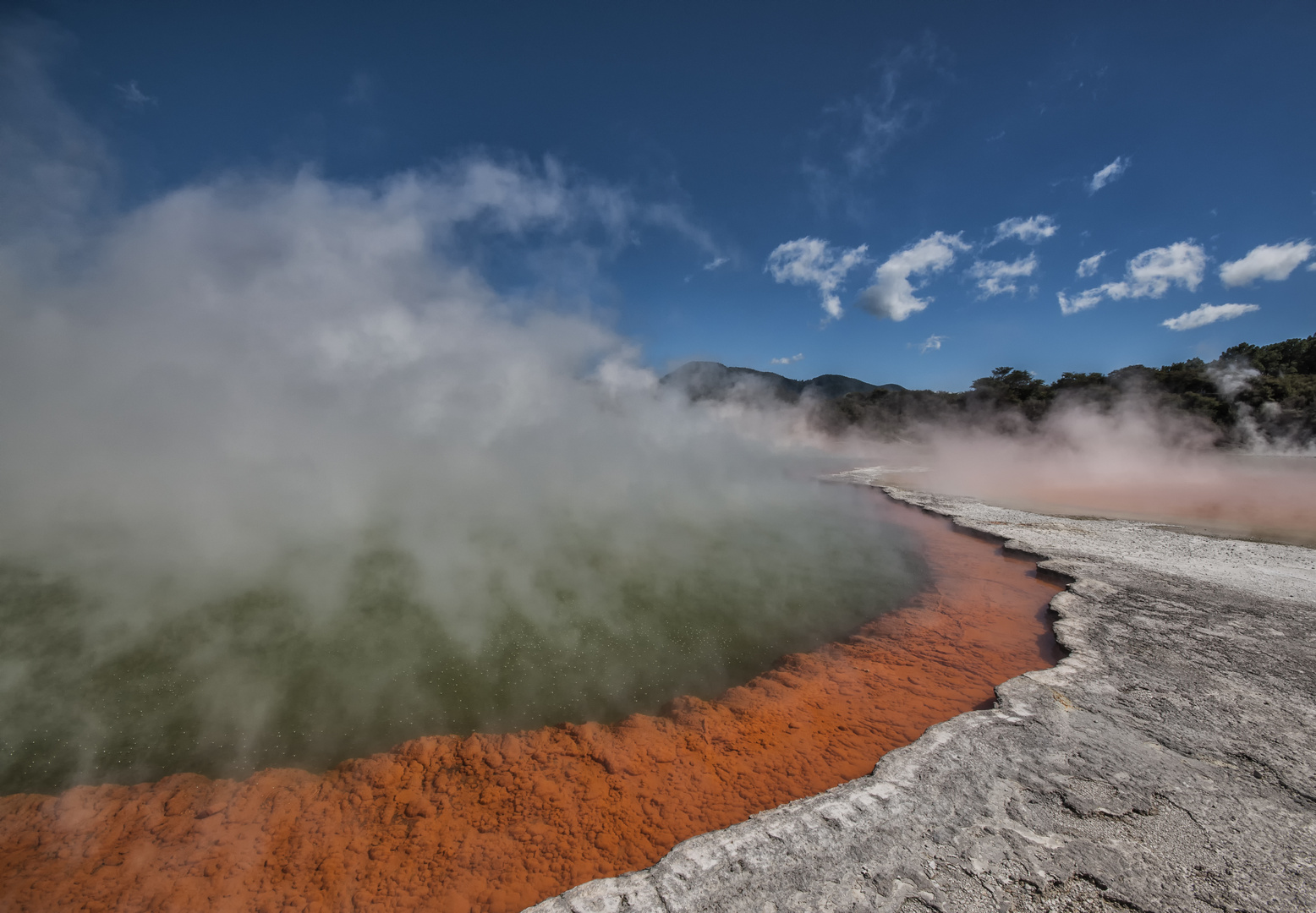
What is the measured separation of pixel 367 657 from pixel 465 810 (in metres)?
1.95

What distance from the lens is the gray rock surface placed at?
183 centimetres

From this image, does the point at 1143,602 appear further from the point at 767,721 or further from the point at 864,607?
the point at 767,721

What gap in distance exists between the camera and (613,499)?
1033cm

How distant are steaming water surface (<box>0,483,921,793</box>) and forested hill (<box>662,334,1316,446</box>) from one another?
889 inches

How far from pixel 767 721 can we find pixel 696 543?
167 inches

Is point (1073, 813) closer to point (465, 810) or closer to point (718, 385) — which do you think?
point (465, 810)

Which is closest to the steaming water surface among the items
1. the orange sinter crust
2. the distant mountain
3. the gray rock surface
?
the orange sinter crust

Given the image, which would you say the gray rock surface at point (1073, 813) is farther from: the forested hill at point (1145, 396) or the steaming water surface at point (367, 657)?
the forested hill at point (1145, 396)

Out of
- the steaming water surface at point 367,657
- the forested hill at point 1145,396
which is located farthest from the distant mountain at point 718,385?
the steaming water surface at point 367,657

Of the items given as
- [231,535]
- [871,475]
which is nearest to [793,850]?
[231,535]

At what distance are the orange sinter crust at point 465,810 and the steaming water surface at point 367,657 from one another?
0.87 ft

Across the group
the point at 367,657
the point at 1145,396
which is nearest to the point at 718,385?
the point at 1145,396

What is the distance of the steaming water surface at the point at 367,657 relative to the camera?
318cm

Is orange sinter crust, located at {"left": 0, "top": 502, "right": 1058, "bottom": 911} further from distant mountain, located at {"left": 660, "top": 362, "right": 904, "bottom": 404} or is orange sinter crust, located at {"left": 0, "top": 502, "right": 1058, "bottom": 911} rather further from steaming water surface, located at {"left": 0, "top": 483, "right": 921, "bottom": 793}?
distant mountain, located at {"left": 660, "top": 362, "right": 904, "bottom": 404}
